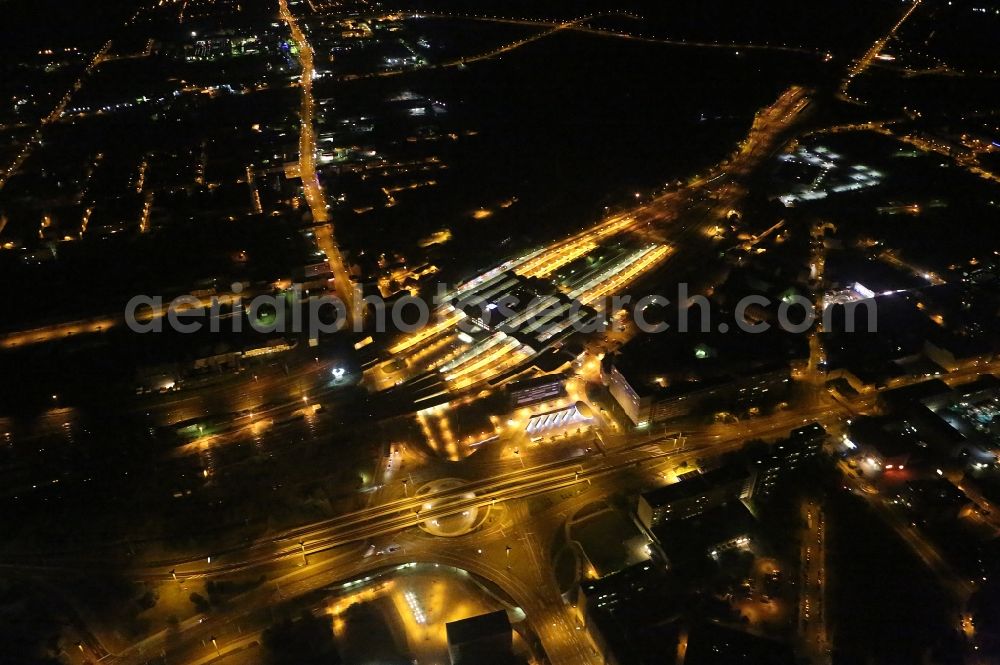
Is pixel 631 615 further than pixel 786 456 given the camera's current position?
No

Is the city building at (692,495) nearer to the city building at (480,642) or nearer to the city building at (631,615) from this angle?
the city building at (631,615)

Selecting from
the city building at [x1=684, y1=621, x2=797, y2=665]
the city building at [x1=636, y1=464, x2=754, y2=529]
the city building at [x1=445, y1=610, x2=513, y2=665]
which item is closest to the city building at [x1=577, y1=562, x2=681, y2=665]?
the city building at [x1=684, y1=621, x2=797, y2=665]

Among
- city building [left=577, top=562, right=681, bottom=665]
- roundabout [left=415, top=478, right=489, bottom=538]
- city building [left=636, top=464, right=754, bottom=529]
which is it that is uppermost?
city building [left=636, top=464, right=754, bottom=529]

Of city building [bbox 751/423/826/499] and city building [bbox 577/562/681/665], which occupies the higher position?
city building [bbox 751/423/826/499]

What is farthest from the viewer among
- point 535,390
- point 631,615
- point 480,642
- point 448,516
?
point 535,390

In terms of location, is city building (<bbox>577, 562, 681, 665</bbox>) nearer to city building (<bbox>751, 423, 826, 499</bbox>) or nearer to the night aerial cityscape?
the night aerial cityscape

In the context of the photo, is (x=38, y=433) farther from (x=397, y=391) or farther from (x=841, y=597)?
(x=841, y=597)

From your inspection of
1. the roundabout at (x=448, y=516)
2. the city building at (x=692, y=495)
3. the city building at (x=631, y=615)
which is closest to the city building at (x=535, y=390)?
Answer: the roundabout at (x=448, y=516)

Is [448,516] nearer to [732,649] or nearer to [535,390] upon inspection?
[535,390]

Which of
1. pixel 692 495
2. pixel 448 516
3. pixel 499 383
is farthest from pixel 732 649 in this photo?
pixel 499 383
